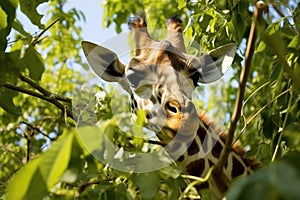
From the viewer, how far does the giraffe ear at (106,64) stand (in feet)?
8.15

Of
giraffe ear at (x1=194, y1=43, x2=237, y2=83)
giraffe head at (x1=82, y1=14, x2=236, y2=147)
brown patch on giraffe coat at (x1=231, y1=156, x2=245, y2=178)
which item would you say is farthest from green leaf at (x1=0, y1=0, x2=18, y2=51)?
brown patch on giraffe coat at (x1=231, y1=156, x2=245, y2=178)

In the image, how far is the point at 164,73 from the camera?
7.74ft

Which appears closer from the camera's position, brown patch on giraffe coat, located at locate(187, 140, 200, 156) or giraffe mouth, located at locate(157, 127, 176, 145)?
giraffe mouth, located at locate(157, 127, 176, 145)

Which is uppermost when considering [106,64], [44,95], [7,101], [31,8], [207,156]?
[31,8]

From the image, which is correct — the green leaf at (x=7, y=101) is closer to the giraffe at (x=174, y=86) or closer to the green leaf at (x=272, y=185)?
the giraffe at (x=174, y=86)

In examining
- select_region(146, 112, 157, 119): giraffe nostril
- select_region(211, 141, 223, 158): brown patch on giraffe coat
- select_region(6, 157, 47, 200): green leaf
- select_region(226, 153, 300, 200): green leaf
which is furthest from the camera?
select_region(211, 141, 223, 158): brown patch on giraffe coat

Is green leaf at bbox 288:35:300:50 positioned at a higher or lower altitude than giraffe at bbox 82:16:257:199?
higher

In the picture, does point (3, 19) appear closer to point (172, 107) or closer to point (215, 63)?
point (172, 107)

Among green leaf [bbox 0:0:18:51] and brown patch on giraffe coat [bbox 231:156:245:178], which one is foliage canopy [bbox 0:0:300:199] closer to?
green leaf [bbox 0:0:18:51]

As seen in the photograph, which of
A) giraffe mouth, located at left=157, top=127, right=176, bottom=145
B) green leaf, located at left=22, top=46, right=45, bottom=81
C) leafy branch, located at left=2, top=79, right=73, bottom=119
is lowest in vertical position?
giraffe mouth, located at left=157, top=127, right=176, bottom=145

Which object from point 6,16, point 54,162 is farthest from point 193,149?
point 54,162

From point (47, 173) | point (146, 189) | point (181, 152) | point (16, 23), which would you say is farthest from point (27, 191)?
point (181, 152)

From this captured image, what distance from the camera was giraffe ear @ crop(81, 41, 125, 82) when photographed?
2484 mm

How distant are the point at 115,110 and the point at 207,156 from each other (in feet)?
1.58
